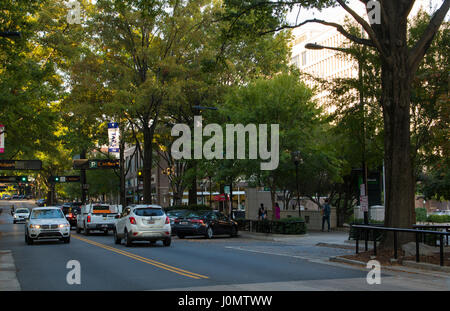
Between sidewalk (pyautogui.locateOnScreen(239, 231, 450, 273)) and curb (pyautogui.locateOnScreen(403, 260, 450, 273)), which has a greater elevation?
curb (pyautogui.locateOnScreen(403, 260, 450, 273))

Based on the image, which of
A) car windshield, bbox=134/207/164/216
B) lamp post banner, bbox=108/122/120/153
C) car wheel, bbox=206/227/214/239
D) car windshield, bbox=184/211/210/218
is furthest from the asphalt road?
lamp post banner, bbox=108/122/120/153

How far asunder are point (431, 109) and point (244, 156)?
520 inches

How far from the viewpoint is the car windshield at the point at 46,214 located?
26942 mm

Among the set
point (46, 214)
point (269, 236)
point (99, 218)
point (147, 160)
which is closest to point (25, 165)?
point (147, 160)

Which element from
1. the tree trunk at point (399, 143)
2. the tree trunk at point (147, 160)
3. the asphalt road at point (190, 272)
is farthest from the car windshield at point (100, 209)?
the tree trunk at point (399, 143)

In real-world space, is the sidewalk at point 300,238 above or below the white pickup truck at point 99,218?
below

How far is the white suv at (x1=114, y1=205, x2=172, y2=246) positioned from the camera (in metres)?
24.1

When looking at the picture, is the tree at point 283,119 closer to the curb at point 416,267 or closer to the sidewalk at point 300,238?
the sidewalk at point 300,238

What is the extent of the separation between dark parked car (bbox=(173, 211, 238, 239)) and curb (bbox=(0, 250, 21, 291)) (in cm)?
1274

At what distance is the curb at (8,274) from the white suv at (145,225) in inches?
208

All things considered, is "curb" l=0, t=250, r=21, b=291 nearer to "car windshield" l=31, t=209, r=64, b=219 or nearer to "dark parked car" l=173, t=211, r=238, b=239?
"car windshield" l=31, t=209, r=64, b=219

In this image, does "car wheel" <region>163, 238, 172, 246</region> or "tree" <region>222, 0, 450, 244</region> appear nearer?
"tree" <region>222, 0, 450, 244</region>
